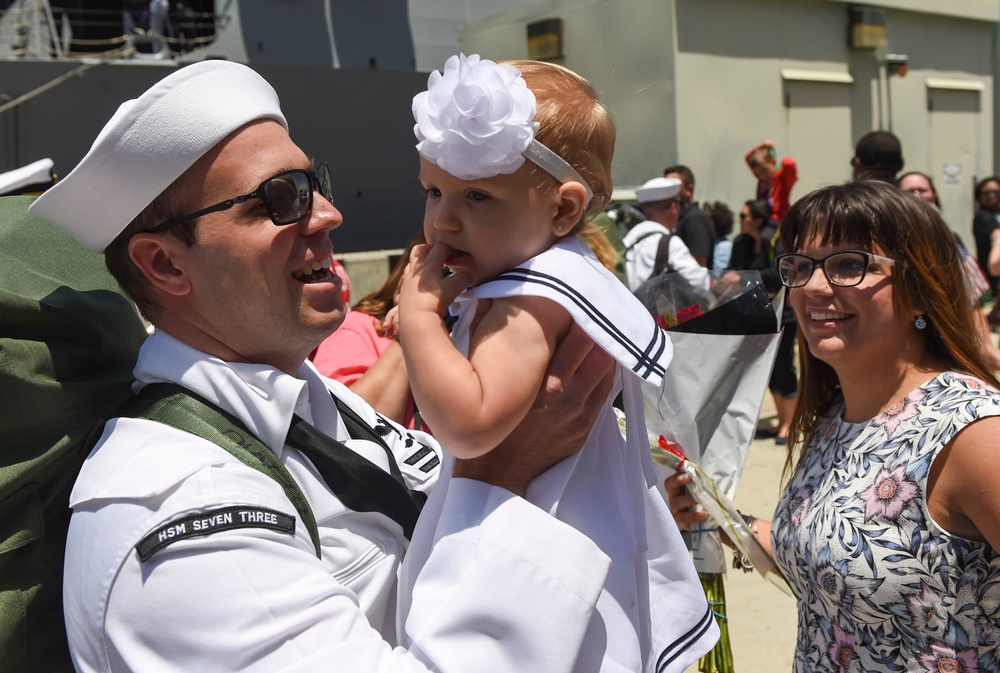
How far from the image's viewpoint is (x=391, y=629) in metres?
1.72

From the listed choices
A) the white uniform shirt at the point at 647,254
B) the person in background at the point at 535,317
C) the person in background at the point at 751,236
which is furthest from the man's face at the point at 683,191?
the person in background at the point at 535,317

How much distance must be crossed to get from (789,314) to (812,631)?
16.7ft

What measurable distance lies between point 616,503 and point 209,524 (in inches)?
27.7

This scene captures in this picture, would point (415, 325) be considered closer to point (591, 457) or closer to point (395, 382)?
point (591, 457)

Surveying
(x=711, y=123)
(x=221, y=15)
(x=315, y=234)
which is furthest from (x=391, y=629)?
(x=221, y=15)

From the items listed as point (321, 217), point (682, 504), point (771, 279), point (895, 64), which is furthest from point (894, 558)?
A: point (895, 64)

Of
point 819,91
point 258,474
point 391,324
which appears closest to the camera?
point 258,474

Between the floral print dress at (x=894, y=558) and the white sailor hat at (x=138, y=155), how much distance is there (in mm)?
1682

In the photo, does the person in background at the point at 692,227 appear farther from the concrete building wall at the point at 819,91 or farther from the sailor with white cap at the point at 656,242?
the sailor with white cap at the point at 656,242

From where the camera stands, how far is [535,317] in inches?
60.7

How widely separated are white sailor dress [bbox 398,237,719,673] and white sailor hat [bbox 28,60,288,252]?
0.59 metres

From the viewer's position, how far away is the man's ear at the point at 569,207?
5.49 feet

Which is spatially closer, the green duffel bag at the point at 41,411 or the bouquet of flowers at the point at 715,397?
the green duffel bag at the point at 41,411

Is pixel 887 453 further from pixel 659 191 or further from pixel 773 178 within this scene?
pixel 773 178
